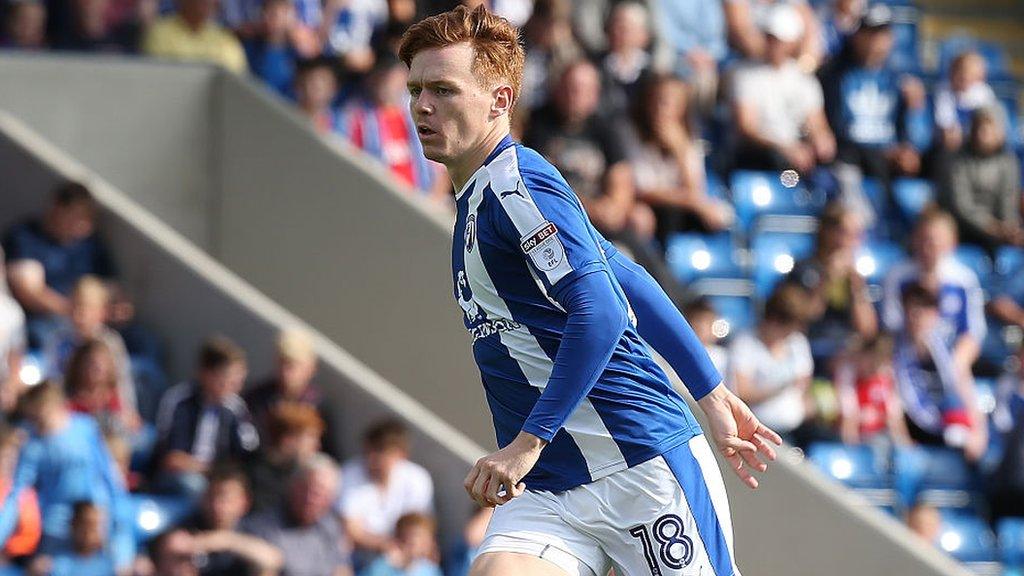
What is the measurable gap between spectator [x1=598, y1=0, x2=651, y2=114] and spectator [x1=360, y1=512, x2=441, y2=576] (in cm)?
357

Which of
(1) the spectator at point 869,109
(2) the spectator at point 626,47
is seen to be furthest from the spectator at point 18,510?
(1) the spectator at point 869,109

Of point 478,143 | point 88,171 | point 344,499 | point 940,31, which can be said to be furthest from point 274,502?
point 940,31

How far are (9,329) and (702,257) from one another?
386cm

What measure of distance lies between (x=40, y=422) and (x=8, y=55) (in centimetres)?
306

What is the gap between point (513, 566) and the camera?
4180 mm

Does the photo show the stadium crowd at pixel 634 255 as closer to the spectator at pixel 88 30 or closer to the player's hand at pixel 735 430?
the spectator at pixel 88 30

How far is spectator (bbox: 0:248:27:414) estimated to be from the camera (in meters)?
8.17

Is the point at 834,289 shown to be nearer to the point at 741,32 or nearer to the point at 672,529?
the point at 741,32

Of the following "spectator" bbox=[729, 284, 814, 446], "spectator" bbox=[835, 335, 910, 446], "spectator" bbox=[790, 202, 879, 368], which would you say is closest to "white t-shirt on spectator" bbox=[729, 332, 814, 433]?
"spectator" bbox=[729, 284, 814, 446]

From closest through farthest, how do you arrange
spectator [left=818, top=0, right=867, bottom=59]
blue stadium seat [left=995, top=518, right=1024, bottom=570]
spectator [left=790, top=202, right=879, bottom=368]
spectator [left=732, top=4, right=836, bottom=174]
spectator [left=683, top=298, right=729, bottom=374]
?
spectator [left=683, top=298, right=729, bottom=374] < blue stadium seat [left=995, top=518, right=1024, bottom=570] < spectator [left=790, top=202, right=879, bottom=368] < spectator [left=732, top=4, right=836, bottom=174] < spectator [left=818, top=0, right=867, bottom=59]

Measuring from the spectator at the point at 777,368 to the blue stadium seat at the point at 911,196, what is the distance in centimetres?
217

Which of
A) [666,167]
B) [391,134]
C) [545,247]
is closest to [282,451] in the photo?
[391,134]

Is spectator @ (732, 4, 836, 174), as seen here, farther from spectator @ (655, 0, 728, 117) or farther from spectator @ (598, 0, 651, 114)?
spectator @ (598, 0, 651, 114)

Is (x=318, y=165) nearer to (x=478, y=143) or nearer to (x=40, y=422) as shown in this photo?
(x=40, y=422)
